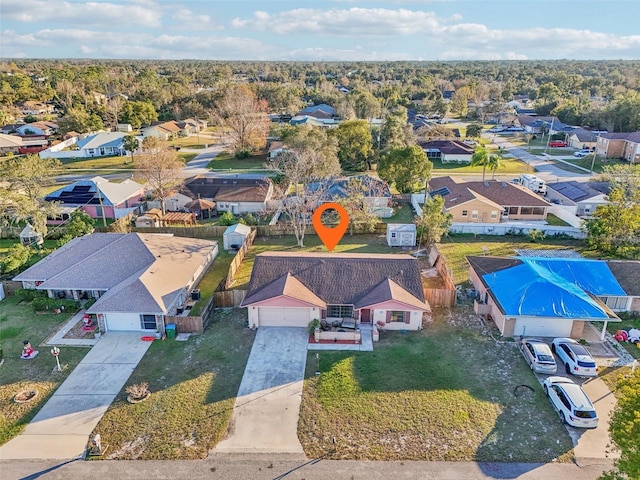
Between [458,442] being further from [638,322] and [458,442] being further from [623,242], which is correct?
[623,242]

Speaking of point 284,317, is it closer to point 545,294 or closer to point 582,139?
point 545,294

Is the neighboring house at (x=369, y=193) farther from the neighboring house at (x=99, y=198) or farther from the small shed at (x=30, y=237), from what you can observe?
the small shed at (x=30, y=237)

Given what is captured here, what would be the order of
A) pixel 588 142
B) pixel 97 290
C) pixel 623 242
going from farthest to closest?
1. pixel 588 142
2. pixel 623 242
3. pixel 97 290

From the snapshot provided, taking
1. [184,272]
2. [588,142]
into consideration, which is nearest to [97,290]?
[184,272]

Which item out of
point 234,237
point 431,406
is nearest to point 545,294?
point 431,406

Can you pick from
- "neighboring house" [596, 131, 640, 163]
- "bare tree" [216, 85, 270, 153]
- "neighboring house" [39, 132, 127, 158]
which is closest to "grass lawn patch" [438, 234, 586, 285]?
"neighboring house" [596, 131, 640, 163]

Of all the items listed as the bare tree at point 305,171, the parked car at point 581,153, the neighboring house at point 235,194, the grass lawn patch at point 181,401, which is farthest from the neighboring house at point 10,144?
the parked car at point 581,153
